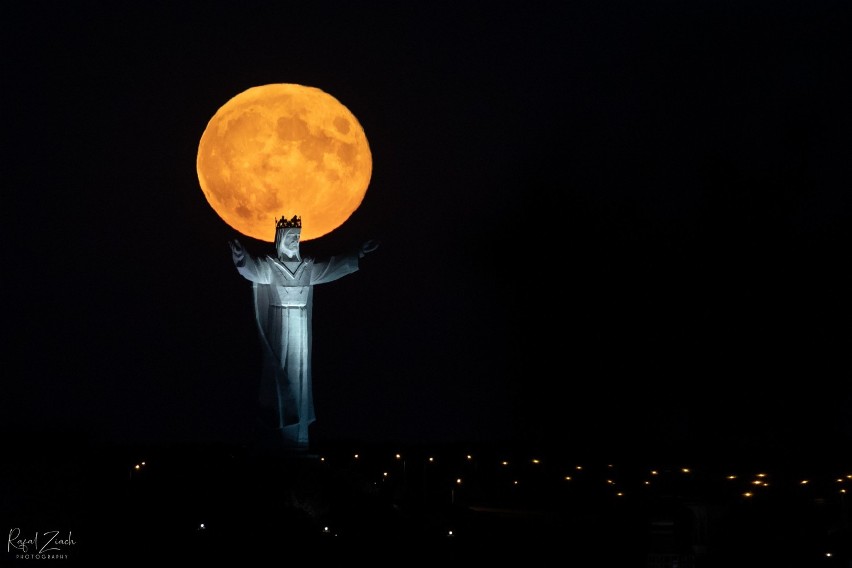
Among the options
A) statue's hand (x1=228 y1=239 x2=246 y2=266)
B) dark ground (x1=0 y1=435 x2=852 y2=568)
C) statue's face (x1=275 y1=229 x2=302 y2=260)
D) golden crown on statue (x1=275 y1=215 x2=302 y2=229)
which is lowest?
dark ground (x1=0 y1=435 x2=852 y2=568)

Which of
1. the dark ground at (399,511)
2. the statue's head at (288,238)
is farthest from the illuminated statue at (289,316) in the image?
the dark ground at (399,511)

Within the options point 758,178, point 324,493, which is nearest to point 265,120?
point 324,493

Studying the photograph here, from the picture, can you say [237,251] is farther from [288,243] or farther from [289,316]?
[289,316]

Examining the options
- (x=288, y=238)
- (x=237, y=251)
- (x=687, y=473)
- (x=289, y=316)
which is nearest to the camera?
(x=237, y=251)

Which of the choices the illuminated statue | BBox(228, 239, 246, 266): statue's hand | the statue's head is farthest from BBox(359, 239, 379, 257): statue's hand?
BBox(228, 239, 246, 266): statue's hand

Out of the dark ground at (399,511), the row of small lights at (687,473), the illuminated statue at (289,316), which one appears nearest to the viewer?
the dark ground at (399,511)

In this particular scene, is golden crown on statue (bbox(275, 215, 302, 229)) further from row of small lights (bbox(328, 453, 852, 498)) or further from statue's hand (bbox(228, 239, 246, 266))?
row of small lights (bbox(328, 453, 852, 498))

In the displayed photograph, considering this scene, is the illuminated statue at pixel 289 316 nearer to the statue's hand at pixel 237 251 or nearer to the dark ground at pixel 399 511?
the statue's hand at pixel 237 251

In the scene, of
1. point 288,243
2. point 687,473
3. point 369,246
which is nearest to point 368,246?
point 369,246
